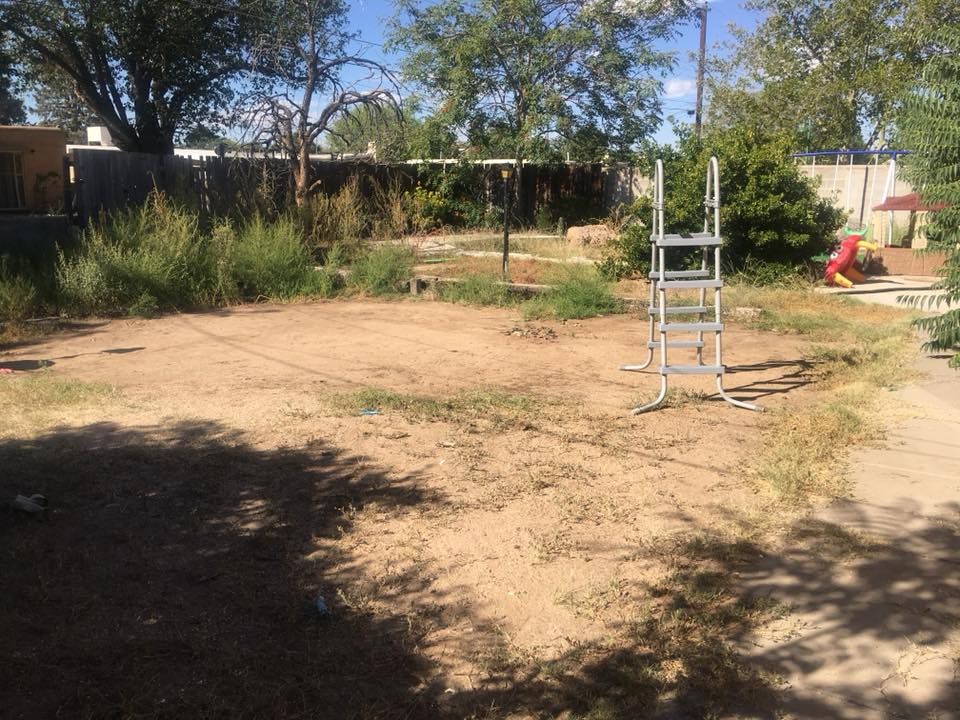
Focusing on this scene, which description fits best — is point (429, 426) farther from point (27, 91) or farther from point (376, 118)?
point (27, 91)

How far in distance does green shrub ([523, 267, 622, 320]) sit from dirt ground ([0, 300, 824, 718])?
3.53 m

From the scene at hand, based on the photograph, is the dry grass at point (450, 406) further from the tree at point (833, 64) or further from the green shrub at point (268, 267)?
the tree at point (833, 64)

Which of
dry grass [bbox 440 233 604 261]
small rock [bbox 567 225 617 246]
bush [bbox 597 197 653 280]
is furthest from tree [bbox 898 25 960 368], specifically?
small rock [bbox 567 225 617 246]

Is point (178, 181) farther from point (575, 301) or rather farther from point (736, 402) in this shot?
point (736, 402)

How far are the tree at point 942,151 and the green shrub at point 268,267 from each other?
9979 millimetres

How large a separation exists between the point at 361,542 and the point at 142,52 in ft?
67.2

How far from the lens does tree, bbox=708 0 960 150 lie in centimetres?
2062

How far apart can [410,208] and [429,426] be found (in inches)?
665

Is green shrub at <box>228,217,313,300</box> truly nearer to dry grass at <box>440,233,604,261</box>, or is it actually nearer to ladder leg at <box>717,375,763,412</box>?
dry grass at <box>440,233,604,261</box>

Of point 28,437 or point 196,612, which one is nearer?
point 196,612

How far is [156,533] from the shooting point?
15.3 ft

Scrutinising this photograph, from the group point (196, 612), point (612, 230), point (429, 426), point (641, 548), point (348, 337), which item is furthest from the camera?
point (612, 230)

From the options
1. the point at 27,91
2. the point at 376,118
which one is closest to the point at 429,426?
the point at 376,118

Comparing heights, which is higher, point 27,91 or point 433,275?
point 27,91
